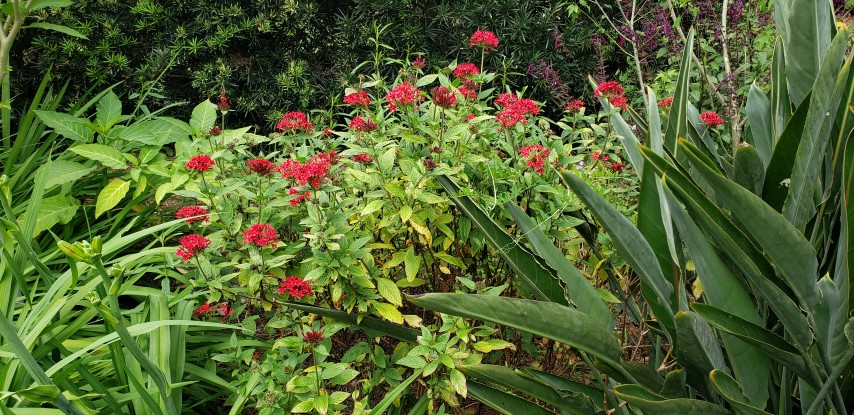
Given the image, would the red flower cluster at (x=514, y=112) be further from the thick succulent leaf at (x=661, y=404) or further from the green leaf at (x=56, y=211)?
the green leaf at (x=56, y=211)

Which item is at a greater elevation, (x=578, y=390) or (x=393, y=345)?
(x=578, y=390)

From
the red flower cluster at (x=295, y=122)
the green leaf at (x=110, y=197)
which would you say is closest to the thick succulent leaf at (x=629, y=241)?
the red flower cluster at (x=295, y=122)

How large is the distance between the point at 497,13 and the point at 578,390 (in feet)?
10.8

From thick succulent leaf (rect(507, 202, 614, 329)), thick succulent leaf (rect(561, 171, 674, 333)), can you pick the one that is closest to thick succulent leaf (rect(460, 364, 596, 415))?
thick succulent leaf (rect(507, 202, 614, 329))

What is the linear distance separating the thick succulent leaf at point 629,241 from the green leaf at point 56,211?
95.9 inches

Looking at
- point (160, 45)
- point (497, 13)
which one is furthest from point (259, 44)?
point (497, 13)

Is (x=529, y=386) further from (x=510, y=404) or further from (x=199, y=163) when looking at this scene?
(x=199, y=163)

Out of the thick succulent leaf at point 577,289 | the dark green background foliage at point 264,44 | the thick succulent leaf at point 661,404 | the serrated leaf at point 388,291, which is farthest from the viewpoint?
the dark green background foliage at point 264,44

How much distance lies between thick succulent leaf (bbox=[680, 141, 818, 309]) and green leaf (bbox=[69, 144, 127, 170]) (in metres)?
2.53

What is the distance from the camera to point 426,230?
6.60ft

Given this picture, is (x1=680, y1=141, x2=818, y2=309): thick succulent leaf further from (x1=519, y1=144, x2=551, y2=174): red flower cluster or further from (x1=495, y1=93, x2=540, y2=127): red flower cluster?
(x1=495, y1=93, x2=540, y2=127): red flower cluster

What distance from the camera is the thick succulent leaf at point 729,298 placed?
1309 mm

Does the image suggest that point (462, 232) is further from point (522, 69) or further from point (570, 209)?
point (522, 69)

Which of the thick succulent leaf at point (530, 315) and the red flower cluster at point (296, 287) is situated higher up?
the thick succulent leaf at point (530, 315)
